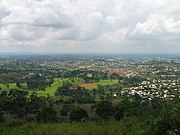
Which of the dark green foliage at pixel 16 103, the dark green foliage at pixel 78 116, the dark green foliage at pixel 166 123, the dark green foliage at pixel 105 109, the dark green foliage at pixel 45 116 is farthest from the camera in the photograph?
the dark green foliage at pixel 16 103

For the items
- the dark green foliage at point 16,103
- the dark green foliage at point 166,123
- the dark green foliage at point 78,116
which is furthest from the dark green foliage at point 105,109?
the dark green foliage at point 166,123

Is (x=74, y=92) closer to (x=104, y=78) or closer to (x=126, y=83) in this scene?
(x=126, y=83)

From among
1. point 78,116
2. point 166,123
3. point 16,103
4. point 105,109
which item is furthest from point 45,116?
point 166,123

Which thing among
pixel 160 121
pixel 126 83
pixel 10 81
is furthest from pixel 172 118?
pixel 10 81

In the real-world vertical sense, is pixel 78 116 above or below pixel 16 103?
below

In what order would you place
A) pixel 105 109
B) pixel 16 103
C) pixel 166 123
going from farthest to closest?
pixel 16 103, pixel 105 109, pixel 166 123

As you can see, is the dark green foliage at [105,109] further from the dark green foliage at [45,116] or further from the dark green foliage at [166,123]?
the dark green foliage at [166,123]

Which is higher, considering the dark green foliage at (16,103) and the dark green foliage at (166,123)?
the dark green foliage at (166,123)

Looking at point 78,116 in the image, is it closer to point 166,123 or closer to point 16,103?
point 16,103

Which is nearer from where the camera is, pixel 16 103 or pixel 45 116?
pixel 45 116

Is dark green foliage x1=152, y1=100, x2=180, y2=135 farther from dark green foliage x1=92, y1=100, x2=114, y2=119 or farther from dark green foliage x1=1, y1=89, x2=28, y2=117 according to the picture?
dark green foliage x1=1, y1=89, x2=28, y2=117

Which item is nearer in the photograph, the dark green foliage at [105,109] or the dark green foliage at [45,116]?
the dark green foliage at [105,109]
